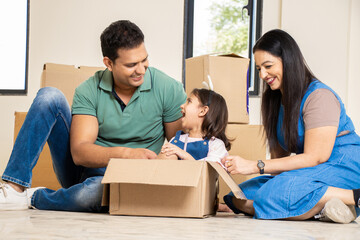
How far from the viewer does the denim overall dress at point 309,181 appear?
62.2 inches

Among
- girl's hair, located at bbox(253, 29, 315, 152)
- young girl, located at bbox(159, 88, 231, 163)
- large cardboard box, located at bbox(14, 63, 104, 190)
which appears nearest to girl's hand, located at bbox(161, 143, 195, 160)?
young girl, located at bbox(159, 88, 231, 163)

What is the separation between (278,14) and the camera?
11.9ft

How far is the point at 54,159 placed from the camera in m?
1.76

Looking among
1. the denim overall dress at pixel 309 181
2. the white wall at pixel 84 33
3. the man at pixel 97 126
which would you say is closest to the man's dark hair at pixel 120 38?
the man at pixel 97 126

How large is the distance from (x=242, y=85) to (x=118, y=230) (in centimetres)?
139

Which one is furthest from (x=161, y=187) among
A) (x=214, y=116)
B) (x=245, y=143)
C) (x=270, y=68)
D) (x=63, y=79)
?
(x=63, y=79)

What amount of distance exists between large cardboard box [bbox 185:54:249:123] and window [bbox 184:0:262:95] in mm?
1344

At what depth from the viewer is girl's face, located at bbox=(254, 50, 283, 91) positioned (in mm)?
1693

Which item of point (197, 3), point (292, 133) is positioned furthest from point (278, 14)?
point (292, 133)

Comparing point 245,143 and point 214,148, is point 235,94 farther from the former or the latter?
point 214,148

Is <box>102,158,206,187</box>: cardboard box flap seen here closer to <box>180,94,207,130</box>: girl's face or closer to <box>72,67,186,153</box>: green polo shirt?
<box>72,67,186,153</box>: green polo shirt

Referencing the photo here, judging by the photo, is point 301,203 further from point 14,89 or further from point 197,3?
point 14,89

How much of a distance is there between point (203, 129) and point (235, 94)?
526 mm

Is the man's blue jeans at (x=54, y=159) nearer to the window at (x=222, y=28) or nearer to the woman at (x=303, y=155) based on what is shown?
the woman at (x=303, y=155)
